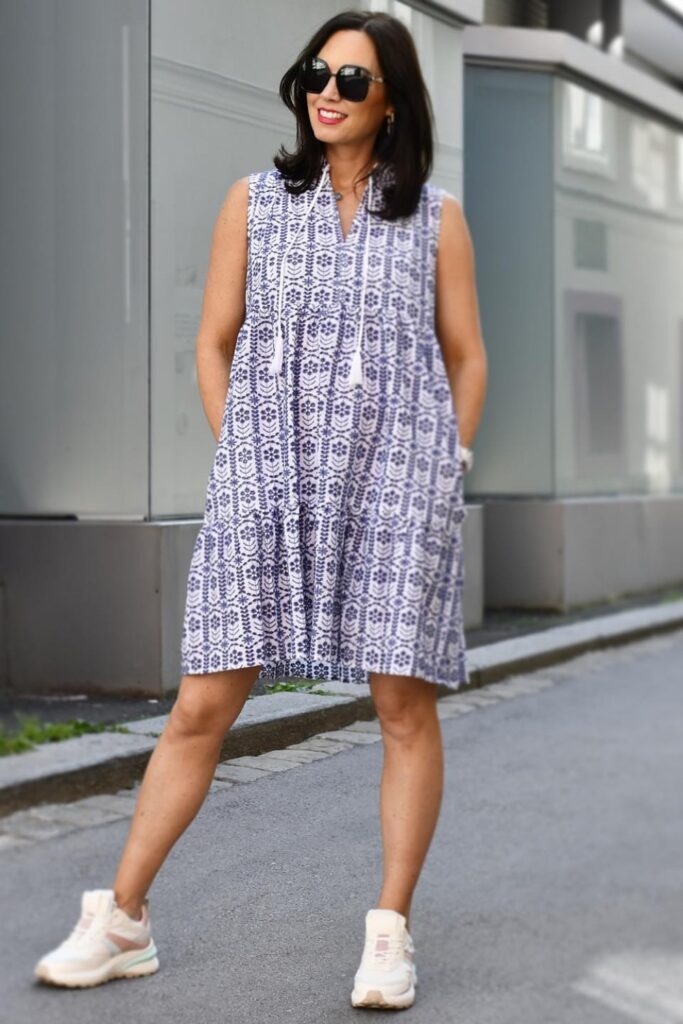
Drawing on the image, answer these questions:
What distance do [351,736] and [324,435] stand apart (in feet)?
1.34

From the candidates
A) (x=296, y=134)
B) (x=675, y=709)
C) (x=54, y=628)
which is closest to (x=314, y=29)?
(x=296, y=134)

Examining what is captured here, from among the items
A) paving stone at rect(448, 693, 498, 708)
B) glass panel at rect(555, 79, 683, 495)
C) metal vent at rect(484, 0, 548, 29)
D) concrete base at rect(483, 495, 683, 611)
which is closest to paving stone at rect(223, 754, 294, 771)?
paving stone at rect(448, 693, 498, 708)

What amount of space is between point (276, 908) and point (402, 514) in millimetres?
521

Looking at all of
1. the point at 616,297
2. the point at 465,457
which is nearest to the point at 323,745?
the point at 465,457

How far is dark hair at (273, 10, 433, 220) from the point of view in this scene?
1907 mm

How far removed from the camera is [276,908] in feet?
6.87

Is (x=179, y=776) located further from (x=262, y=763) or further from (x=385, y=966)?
(x=385, y=966)

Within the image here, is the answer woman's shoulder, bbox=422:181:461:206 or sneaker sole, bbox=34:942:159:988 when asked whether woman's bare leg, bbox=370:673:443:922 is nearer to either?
sneaker sole, bbox=34:942:159:988

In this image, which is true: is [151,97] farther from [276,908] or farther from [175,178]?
[276,908]

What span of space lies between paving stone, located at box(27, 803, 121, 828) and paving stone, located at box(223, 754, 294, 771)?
0.22 m

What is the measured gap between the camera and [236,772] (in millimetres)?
2066

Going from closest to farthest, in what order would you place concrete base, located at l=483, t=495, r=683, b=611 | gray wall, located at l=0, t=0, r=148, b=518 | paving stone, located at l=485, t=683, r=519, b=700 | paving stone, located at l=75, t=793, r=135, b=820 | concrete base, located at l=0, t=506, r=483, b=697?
paving stone, located at l=75, t=793, r=135, b=820, concrete base, located at l=0, t=506, r=483, b=697, gray wall, located at l=0, t=0, r=148, b=518, paving stone, located at l=485, t=683, r=519, b=700, concrete base, located at l=483, t=495, r=683, b=611

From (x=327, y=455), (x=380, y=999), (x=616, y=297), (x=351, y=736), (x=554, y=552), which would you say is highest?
(x=616, y=297)

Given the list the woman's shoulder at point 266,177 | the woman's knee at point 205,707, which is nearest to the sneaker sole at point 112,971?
the woman's knee at point 205,707
